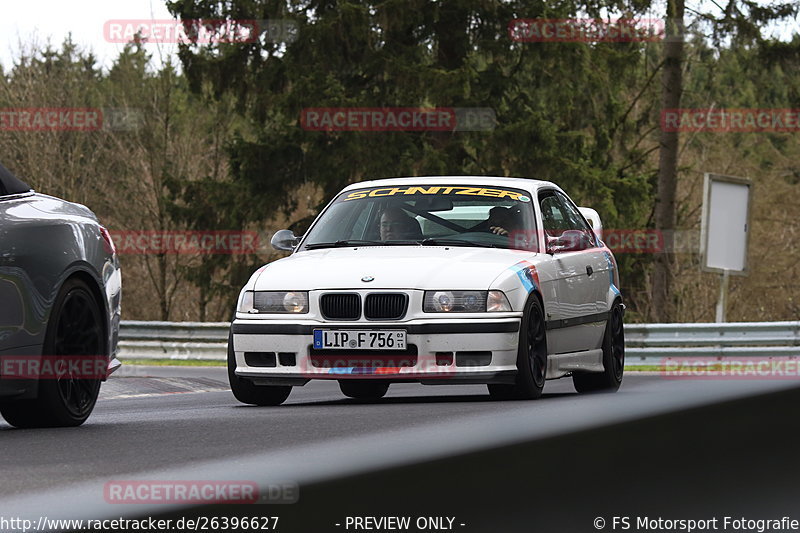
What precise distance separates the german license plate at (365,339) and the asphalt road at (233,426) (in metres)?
0.38

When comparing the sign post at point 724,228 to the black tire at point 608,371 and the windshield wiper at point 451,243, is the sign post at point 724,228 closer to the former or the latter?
the black tire at point 608,371

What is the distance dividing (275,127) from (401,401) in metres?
21.7

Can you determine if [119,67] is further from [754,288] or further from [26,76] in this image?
[754,288]

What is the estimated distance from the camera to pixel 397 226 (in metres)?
9.72

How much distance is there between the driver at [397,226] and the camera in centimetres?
964

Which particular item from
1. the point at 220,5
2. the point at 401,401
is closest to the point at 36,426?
the point at 401,401

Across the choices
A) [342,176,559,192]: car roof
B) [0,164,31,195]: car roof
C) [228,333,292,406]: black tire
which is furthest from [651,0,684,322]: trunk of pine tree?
[0,164,31,195]: car roof

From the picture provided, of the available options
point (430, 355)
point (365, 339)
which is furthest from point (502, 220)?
point (365, 339)

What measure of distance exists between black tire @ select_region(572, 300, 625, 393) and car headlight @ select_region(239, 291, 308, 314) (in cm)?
276

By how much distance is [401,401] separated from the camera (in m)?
9.48

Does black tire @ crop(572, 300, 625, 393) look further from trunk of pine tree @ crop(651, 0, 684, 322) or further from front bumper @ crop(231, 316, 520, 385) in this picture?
trunk of pine tree @ crop(651, 0, 684, 322)

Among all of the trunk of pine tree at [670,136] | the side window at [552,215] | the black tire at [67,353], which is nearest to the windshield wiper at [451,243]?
the side window at [552,215]

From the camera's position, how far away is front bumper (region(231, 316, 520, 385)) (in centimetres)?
831
